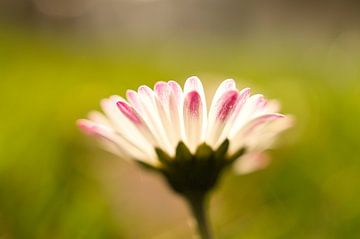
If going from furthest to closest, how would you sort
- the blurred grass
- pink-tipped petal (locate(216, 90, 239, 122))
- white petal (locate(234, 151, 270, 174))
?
the blurred grass
white petal (locate(234, 151, 270, 174))
pink-tipped petal (locate(216, 90, 239, 122))

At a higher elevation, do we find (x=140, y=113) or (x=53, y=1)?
(x=53, y=1)

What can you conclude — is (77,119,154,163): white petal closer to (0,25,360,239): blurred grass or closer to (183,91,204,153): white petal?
(183,91,204,153): white petal

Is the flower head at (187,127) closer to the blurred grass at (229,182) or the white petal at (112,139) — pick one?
the white petal at (112,139)

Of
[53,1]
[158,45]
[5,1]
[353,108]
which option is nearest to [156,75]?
[353,108]

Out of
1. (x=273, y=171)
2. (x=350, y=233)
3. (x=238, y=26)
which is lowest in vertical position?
(x=350, y=233)

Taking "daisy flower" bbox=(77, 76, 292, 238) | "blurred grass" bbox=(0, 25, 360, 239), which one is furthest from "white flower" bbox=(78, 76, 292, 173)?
"blurred grass" bbox=(0, 25, 360, 239)

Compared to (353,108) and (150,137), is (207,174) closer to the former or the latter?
(150,137)

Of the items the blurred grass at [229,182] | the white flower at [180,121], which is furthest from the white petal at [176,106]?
the blurred grass at [229,182]
